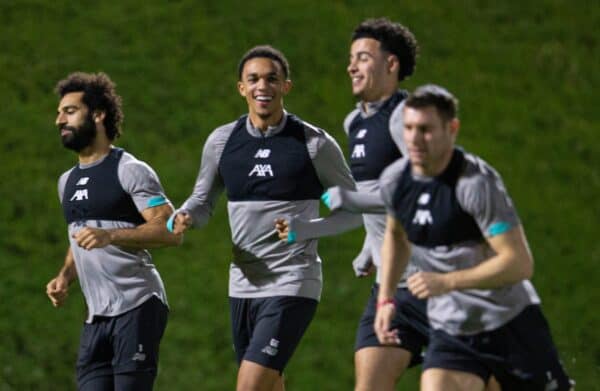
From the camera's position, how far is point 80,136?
689 cm

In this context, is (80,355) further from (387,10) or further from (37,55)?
(387,10)

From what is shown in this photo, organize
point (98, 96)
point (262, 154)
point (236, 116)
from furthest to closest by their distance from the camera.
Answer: point (236, 116)
point (98, 96)
point (262, 154)

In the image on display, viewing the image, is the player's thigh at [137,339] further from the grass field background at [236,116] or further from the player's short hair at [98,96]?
the grass field background at [236,116]

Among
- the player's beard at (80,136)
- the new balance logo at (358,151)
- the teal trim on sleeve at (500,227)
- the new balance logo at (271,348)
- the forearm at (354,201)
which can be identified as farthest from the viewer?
the player's beard at (80,136)

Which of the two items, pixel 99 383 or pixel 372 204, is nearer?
pixel 372 204

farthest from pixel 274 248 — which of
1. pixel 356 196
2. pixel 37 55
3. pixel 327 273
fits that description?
pixel 37 55

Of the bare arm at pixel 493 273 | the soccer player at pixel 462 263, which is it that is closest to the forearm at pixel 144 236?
the soccer player at pixel 462 263

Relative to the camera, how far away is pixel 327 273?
13.1m

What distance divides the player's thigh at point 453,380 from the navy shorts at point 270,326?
4.72ft

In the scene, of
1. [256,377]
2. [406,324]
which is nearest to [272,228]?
[256,377]

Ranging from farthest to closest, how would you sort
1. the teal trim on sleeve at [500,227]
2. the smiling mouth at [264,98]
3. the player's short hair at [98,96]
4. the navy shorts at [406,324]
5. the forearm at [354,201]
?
the player's short hair at [98,96]
the smiling mouth at [264,98]
the navy shorts at [406,324]
the forearm at [354,201]
the teal trim on sleeve at [500,227]

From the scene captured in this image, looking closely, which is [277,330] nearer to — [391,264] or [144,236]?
[144,236]

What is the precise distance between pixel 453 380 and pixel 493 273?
0.47m

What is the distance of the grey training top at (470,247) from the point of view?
16.4 feet
